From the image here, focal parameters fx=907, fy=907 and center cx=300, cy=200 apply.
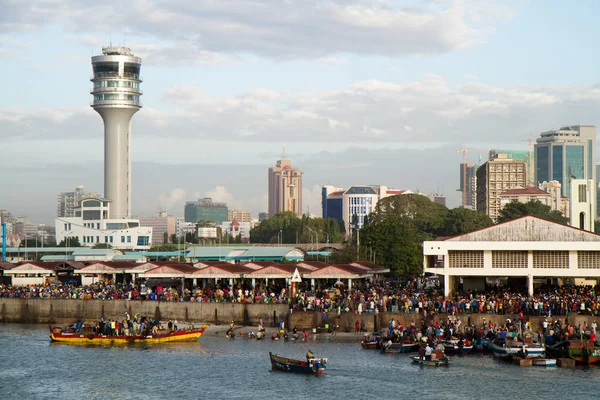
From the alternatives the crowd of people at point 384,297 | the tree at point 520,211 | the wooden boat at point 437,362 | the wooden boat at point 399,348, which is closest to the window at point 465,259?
the crowd of people at point 384,297

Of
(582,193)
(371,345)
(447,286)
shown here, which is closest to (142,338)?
(371,345)

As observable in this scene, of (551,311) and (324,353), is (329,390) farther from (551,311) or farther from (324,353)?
(551,311)

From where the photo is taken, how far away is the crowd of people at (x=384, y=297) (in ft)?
221

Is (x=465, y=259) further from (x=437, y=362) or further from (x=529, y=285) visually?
(x=437, y=362)

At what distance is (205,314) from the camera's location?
7831 cm

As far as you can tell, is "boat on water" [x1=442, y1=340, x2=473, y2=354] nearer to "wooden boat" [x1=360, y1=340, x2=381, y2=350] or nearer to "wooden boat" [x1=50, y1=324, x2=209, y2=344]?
"wooden boat" [x1=360, y1=340, x2=381, y2=350]

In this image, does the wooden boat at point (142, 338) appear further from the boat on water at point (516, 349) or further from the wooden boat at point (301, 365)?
the boat on water at point (516, 349)

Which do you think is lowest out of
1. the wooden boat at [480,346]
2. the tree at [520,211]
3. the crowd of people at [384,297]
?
the wooden boat at [480,346]

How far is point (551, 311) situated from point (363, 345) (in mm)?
14218

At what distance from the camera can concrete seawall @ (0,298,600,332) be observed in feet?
224

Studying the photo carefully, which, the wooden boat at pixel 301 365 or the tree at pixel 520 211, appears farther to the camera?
the tree at pixel 520 211

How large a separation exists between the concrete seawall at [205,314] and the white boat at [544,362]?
8308 millimetres

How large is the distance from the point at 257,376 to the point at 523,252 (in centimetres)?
2880

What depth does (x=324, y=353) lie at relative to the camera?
204 feet
